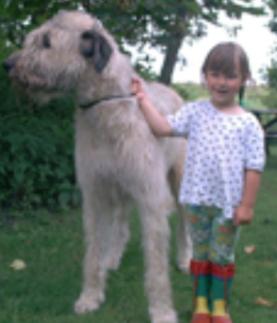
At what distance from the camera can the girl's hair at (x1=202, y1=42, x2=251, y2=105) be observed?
167 inches

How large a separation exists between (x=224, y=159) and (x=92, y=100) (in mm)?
964

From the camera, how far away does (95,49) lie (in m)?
4.50

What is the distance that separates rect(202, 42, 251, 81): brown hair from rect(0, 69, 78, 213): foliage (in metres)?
3.64

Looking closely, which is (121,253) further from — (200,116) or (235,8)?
(235,8)

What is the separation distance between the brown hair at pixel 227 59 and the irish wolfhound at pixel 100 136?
68 centimetres

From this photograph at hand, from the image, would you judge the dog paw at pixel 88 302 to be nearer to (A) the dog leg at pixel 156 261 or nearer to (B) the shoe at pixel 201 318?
(A) the dog leg at pixel 156 261

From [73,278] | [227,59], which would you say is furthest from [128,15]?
[227,59]

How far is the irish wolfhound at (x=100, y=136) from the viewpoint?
446 centimetres

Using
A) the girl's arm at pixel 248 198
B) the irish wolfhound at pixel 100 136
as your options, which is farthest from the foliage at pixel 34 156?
the girl's arm at pixel 248 198

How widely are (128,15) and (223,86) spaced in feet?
11.9

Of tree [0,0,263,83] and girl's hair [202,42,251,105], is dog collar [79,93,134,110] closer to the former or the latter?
girl's hair [202,42,251,105]

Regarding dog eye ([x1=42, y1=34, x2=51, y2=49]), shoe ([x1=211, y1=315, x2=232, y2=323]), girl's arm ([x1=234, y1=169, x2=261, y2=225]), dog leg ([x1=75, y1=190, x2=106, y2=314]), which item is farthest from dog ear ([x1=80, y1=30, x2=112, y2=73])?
shoe ([x1=211, y1=315, x2=232, y2=323])

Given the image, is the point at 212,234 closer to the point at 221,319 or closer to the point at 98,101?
the point at 221,319

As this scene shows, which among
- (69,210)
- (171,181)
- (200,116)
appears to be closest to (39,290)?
(171,181)
